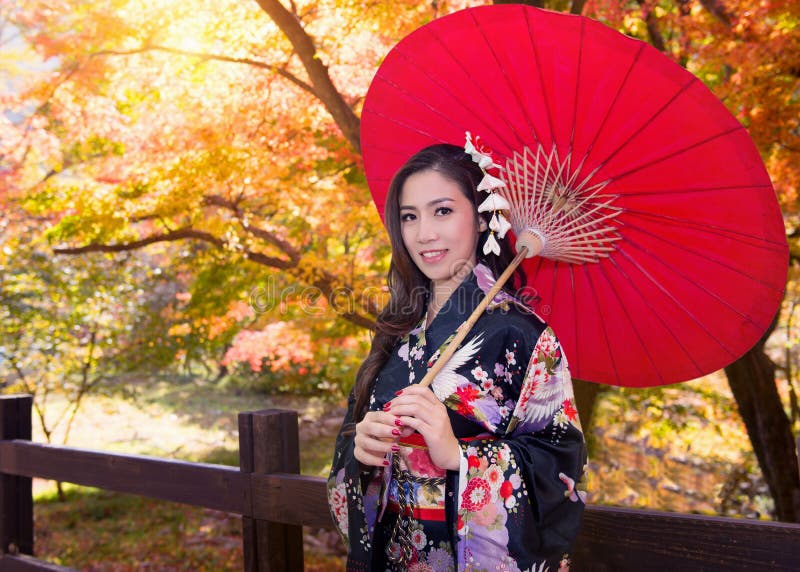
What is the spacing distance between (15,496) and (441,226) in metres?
2.73

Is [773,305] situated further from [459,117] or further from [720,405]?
[720,405]

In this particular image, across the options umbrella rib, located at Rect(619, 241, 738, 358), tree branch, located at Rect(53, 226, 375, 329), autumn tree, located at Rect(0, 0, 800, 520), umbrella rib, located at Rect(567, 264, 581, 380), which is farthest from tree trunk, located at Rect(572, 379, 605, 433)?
umbrella rib, located at Rect(619, 241, 738, 358)

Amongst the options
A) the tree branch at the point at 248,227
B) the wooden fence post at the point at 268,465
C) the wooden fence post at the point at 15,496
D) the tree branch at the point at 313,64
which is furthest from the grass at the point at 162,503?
the wooden fence post at the point at 268,465

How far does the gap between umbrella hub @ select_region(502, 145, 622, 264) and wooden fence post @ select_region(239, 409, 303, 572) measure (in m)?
1.07

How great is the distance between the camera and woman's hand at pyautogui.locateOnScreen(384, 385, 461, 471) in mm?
1436

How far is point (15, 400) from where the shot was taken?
3.43 m

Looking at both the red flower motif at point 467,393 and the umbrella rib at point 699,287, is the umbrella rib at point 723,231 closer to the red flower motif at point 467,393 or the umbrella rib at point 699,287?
the umbrella rib at point 699,287

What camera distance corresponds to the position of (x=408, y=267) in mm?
1914

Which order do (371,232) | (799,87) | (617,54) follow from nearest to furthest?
(617,54)
(799,87)
(371,232)

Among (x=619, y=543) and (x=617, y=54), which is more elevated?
(x=617, y=54)

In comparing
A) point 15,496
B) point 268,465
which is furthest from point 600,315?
point 15,496

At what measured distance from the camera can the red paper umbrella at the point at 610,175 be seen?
1.55 metres

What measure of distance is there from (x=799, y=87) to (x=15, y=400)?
5.01 m

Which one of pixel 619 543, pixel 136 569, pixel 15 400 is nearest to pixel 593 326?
pixel 619 543
